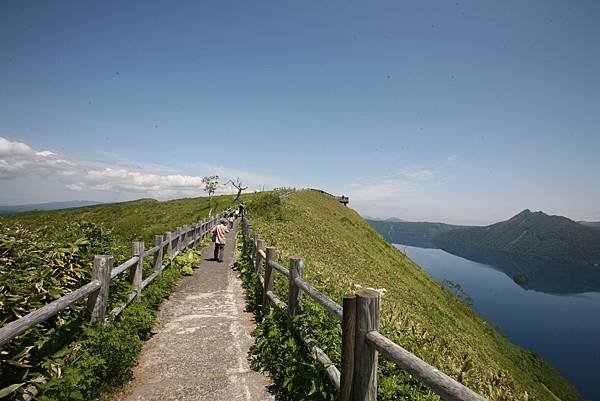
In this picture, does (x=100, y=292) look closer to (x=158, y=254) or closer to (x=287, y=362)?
(x=287, y=362)

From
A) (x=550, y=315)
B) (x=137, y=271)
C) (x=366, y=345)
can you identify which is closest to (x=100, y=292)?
(x=137, y=271)

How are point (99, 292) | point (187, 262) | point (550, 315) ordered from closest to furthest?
point (99, 292) < point (187, 262) < point (550, 315)

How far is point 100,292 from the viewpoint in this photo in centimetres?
577

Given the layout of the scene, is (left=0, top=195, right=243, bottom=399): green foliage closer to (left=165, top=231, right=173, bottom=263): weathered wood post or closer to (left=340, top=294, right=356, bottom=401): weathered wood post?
(left=340, top=294, right=356, bottom=401): weathered wood post

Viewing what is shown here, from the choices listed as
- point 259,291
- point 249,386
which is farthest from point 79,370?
point 259,291

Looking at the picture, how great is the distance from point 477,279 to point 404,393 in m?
198

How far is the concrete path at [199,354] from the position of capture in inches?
205

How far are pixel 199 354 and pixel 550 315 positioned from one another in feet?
507

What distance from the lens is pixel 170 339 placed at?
283 inches

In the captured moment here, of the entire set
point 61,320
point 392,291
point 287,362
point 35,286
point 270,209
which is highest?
point 270,209

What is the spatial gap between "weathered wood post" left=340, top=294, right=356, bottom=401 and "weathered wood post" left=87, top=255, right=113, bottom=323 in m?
4.50

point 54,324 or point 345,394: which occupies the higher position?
point 54,324

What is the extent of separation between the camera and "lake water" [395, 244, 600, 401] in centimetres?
7644

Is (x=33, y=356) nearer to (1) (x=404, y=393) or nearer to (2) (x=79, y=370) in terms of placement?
(2) (x=79, y=370)
